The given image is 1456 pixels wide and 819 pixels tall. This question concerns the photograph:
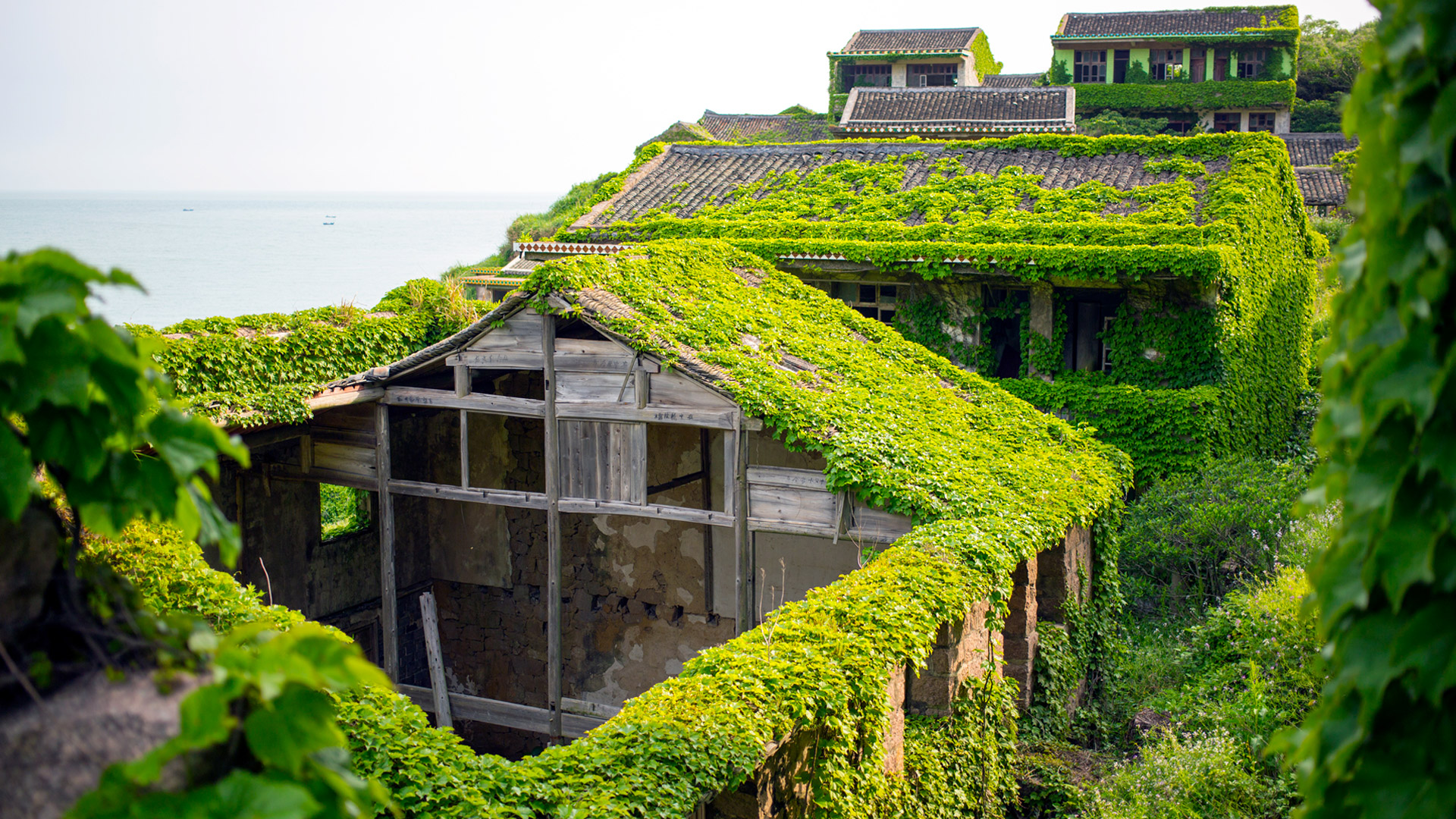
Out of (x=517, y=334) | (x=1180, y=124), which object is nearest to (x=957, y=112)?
(x=1180, y=124)

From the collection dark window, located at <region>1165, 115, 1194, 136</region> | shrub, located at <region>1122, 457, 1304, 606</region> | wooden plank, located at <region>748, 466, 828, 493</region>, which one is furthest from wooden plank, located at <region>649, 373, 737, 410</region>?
dark window, located at <region>1165, 115, 1194, 136</region>

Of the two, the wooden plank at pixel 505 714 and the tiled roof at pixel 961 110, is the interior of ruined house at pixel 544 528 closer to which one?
the wooden plank at pixel 505 714

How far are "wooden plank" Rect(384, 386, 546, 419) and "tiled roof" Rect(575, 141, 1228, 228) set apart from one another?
952 cm

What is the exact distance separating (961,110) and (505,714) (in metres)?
28.2

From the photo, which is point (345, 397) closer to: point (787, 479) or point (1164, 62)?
point (787, 479)

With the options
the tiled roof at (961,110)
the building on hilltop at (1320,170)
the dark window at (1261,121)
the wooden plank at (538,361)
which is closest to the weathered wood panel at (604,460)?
the wooden plank at (538,361)

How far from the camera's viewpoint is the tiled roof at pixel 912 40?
47281 millimetres

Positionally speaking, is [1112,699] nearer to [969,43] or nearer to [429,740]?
[429,740]

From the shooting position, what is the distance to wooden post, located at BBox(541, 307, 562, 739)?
11.3m

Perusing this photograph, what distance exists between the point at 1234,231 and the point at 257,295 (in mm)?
35095

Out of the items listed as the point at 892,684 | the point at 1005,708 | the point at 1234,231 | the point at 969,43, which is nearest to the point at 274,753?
the point at 892,684

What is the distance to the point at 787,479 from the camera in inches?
423

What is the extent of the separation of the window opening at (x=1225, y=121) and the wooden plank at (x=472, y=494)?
1550 inches

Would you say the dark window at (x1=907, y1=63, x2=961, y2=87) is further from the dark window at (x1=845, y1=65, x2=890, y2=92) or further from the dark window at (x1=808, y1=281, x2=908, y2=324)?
the dark window at (x1=808, y1=281, x2=908, y2=324)
